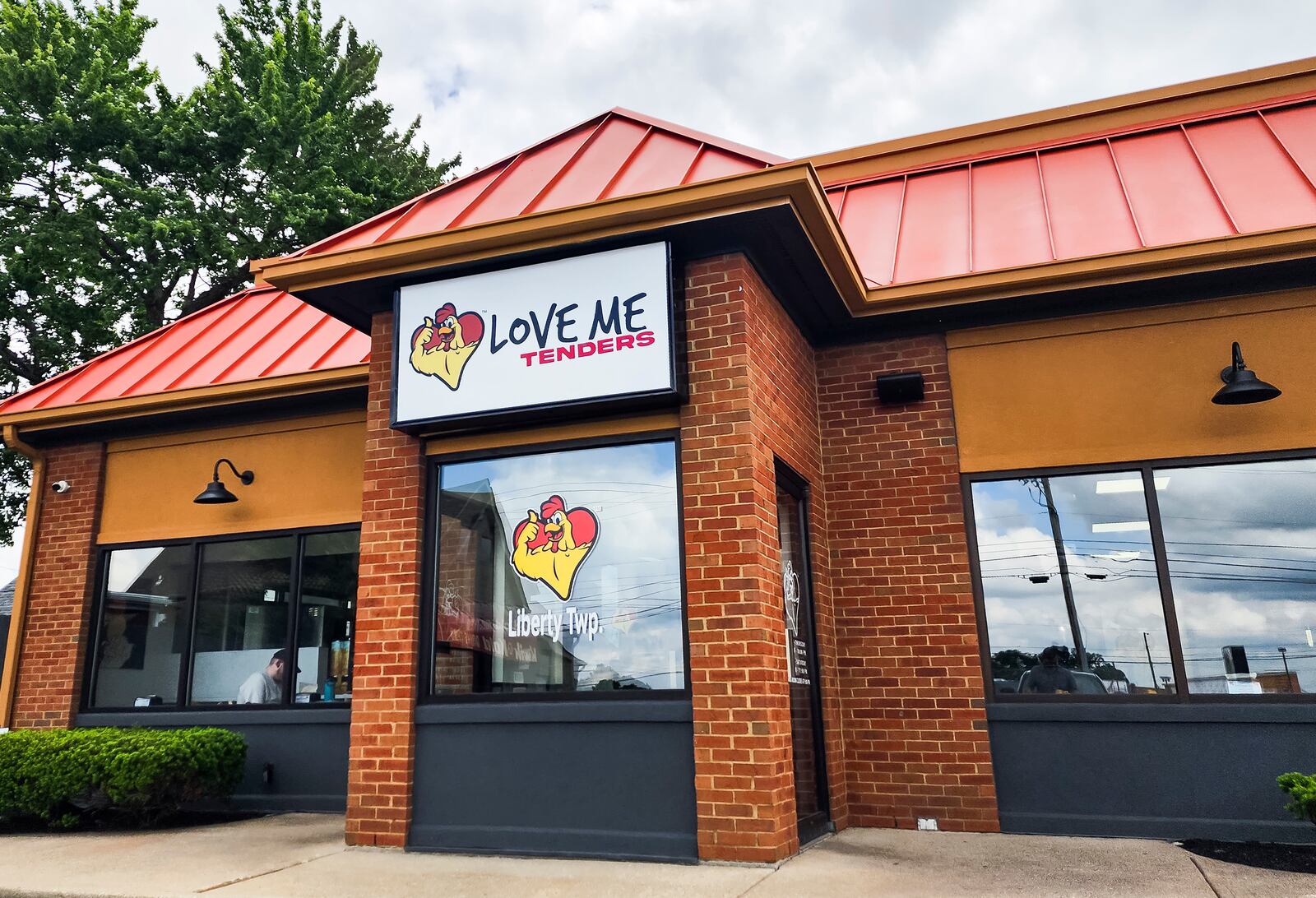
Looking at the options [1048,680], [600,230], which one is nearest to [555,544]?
[600,230]

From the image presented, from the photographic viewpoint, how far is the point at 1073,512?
7414 millimetres

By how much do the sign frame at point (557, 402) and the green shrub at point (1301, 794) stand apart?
4485mm

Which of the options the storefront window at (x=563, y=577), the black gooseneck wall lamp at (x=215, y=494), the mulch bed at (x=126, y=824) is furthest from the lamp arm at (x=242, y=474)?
the storefront window at (x=563, y=577)

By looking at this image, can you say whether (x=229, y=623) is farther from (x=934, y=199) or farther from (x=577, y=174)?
(x=934, y=199)

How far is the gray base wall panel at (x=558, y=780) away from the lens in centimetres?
611

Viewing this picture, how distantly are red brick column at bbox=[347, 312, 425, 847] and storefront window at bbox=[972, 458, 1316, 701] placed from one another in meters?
4.45

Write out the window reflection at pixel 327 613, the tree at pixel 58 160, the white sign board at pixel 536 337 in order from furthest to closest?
1. the tree at pixel 58 160
2. the window reflection at pixel 327 613
3. the white sign board at pixel 536 337

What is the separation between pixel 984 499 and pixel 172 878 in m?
6.36

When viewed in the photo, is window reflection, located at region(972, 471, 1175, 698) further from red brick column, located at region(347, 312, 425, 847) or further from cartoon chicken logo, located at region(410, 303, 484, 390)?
red brick column, located at region(347, 312, 425, 847)

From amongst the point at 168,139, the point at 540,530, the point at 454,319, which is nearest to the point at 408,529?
the point at 540,530

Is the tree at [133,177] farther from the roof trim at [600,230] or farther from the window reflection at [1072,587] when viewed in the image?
the window reflection at [1072,587]

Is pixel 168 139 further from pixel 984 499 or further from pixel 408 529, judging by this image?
pixel 984 499

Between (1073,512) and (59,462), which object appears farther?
(59,462)

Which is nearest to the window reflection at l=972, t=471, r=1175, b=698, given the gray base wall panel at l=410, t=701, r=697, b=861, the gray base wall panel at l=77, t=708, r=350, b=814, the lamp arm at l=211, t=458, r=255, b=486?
the gray base wall panel at l=410, t=701, r=697, b=861
